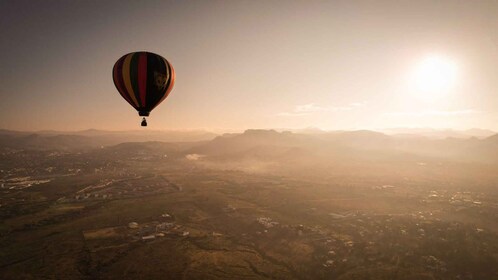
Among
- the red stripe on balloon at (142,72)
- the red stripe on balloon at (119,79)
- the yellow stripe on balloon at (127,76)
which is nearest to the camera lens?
the red stripe on balloon at (142,72)

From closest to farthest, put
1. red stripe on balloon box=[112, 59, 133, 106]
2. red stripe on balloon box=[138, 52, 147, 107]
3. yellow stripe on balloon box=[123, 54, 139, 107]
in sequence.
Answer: red stripe on balloon box=[138, 52, 147, 107] → yellow stripe on balloon box=[123, 54, 139, 107] → red stripe on balloon box=[112, 59, 133, 106]

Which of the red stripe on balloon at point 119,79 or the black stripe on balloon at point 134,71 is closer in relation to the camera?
the black stripe on balloon at point 134,71

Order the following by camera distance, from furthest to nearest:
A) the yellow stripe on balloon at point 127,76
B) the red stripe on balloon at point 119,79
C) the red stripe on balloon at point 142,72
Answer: the red stripe on balloon at point 119,79, the yellow stripe on balloon at point 127,76, the red stripe on balloon at point 142,72

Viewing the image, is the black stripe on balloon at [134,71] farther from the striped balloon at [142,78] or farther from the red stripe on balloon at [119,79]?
the red stripe on balloon at [119,79]

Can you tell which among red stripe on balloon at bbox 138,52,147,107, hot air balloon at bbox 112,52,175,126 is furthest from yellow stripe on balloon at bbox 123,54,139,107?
red stripe on balloon at bbox 138,52,147,107

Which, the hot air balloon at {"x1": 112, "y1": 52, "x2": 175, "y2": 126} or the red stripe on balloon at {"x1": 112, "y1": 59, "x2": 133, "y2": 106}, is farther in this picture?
the red stripe on balloon at {"x1": 112, "y1": 59, "x2": 133, "y2": 106}

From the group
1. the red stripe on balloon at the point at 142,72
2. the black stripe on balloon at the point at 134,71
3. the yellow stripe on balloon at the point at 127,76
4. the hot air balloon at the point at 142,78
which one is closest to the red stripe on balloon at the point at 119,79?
the hot air balloon at the point at 142,78

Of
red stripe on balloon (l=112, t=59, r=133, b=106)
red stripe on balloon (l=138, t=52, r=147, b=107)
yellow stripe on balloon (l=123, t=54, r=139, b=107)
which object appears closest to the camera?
red stripe on balloon (l=138, t=52, r=147, b=107)

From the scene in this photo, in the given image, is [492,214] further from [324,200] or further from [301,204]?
[301,204]

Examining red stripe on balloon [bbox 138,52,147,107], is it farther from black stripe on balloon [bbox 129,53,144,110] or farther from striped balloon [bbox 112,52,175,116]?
black stripe on balloon [bbox 129,53,144,110]
